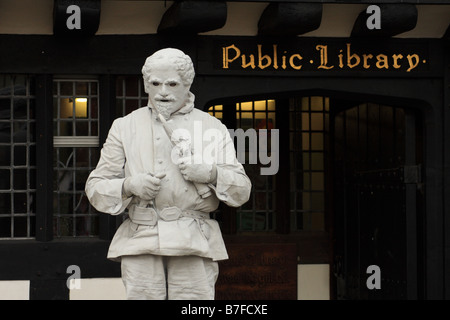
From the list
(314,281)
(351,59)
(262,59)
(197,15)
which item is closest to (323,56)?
(351,59)

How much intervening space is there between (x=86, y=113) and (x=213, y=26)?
1433mm

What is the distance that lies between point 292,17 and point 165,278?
3304 millimetres

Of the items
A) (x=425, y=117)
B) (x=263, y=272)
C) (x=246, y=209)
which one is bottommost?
(x=263, y=272)

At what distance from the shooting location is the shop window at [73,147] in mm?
8664

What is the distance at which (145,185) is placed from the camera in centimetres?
537

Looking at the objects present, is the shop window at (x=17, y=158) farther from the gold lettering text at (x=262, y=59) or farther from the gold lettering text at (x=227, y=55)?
the gold lettering text at (x=262, y=59)

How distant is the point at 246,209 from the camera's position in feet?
35.7

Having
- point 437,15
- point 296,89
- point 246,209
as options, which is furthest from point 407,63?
point 246,209

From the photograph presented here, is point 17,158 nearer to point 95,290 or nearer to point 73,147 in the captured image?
point 73,147

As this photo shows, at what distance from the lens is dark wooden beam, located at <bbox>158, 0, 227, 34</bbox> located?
799 cm

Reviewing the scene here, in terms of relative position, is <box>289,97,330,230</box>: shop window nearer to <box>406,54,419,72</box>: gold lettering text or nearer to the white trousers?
<box>406,54,419,72</box>: gold lettering text

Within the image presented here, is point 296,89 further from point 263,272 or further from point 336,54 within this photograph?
point 263,272

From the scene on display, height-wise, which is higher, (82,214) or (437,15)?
(437,15)

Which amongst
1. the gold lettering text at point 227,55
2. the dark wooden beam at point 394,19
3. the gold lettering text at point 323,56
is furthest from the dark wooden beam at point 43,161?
the dark wooden beam at point 394,19
